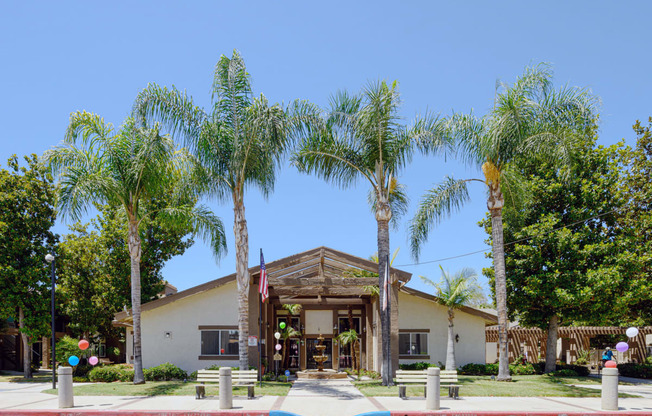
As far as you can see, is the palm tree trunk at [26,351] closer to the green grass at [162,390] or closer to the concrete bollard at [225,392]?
the green grass at [162,390]

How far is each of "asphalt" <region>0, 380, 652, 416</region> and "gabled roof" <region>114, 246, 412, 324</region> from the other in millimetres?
4551

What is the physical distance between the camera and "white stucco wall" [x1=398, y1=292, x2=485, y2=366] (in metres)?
27.1

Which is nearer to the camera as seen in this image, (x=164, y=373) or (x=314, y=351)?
(x=164, y=373)

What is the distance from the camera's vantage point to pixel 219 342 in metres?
24.9

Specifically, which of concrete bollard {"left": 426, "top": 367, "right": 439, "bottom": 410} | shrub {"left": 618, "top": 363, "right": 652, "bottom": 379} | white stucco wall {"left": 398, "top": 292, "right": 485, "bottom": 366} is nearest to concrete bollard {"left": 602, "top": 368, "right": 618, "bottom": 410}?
concrete bollard {"left": 426, "top": 367, "right": 439, "bottom": 410}

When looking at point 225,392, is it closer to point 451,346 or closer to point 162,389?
point 162,389

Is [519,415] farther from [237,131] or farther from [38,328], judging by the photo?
[38,328]

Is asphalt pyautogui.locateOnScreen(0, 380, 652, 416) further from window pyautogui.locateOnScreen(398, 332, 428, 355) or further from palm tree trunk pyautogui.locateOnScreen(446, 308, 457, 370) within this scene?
window pyautogui.locateOnScreen(398, 332, 428, 355)

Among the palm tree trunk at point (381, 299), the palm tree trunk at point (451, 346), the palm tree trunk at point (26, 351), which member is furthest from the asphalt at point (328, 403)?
the palm tree trunk at point (26, 351)

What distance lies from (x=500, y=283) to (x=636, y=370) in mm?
10242

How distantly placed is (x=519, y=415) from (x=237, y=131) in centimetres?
1229

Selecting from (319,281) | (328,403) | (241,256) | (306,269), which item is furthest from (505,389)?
(306,269)

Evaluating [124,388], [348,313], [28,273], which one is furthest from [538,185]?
[28,273]

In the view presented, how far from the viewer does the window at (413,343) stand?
27062 millimetres
